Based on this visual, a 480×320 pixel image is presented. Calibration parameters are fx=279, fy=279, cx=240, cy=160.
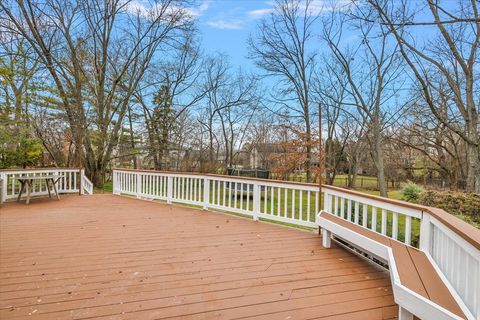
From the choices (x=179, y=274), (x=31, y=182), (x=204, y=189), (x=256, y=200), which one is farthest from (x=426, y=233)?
(x=31, y=182)

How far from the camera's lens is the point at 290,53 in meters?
15.0

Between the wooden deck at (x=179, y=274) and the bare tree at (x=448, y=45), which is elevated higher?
the bare tree at (x=448, y=45)

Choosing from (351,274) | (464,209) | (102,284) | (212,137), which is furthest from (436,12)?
(212,137)

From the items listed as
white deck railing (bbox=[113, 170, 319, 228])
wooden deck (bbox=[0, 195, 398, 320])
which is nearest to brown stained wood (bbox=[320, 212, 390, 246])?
wooden deck (bbox=[0, 195, 398, 320])

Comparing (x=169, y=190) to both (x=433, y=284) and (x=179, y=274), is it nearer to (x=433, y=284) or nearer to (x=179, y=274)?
(x=179, y=274)

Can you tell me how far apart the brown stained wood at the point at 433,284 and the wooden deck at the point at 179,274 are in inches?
15.4

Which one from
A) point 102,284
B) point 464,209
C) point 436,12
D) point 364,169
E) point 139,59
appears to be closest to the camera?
point 102,284

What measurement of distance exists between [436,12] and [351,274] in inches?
315

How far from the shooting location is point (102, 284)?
2.55 metres

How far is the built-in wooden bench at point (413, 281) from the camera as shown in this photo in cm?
166

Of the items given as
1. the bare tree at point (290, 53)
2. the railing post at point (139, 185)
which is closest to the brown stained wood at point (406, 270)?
the railing post at point (139, 185)

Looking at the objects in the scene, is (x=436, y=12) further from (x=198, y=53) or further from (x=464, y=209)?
(x=198, y=53)

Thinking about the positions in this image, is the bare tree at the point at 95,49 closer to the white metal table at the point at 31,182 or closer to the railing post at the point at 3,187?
the white metal table at the point at 31,182

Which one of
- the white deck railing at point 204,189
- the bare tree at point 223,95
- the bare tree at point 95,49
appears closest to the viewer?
the white deck railing at point 204,189
